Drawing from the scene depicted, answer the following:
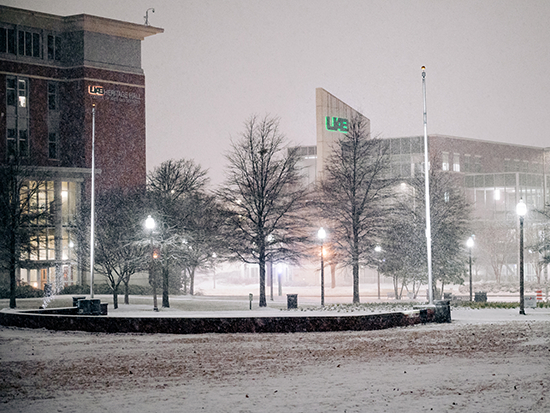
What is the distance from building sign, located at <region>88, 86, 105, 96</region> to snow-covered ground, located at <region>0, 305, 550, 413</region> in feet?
139

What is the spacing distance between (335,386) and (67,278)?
49292mm

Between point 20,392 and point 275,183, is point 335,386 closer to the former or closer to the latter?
point 20,392

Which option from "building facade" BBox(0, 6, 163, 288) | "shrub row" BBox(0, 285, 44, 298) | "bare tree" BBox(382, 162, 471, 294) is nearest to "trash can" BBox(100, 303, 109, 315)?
"bare tree" BBox(382, 162, 471, 294)

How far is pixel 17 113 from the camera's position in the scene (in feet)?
190

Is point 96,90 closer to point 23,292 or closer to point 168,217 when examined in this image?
point 23,292

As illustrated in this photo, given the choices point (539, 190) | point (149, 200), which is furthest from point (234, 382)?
point (539, 190)

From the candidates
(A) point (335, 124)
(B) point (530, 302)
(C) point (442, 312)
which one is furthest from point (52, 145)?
(C) point (442, 312)

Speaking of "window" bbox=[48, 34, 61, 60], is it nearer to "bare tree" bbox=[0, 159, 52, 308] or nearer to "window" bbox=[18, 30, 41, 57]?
"window" bbox=[18, 30, 41, 57]

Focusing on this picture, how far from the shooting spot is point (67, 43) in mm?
59688

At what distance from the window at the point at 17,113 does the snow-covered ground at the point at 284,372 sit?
135ft

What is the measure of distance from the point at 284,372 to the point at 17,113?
168 ft

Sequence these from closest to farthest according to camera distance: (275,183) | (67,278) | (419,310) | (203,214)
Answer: (419,310)
(275,183)
(203,214)
(67,278)

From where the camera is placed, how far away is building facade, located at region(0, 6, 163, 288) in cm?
5653

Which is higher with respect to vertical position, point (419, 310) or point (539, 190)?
point (539, 190)
